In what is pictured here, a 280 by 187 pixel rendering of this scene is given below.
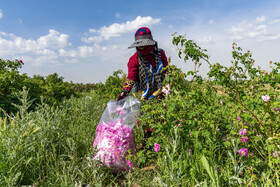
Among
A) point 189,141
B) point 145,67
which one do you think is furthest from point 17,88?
point 189,141

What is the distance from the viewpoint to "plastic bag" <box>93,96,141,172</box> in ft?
7.48

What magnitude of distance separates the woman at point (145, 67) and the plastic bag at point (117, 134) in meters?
0.43

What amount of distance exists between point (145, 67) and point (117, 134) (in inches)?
45.6

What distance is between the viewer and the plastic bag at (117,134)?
7.48ft

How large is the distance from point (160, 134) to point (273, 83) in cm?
118

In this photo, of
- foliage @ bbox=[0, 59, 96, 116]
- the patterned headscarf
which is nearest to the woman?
the patterned headscarf

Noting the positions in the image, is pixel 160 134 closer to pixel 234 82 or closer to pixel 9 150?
pixel 234 82

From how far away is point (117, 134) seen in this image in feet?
7.82

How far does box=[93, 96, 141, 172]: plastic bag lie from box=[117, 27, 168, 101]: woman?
43 centimetres

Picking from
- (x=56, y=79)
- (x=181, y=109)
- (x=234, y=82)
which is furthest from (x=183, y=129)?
(x=56, y=79)

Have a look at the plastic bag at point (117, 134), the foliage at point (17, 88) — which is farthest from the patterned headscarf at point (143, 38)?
the foliage at point (17, 88)

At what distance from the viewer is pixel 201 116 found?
218 cm

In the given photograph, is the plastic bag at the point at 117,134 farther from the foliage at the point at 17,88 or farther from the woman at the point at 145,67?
the foliage at the point at 17,88

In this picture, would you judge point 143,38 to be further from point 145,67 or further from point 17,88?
point 17,88
